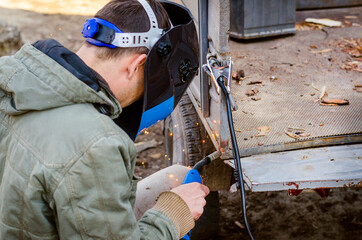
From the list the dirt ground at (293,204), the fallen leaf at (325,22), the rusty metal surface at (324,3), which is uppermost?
the rusty metal surface at (324,3)

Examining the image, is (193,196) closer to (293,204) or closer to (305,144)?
(305,144)

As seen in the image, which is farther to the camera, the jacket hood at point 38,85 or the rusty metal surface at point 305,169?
the rusty metal surface at point 305,169

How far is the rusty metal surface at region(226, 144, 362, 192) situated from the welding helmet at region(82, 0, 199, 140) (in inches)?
28.2

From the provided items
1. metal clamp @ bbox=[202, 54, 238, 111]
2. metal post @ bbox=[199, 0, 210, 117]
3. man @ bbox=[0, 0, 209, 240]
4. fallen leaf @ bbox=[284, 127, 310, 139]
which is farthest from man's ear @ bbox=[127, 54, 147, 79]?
fallen leaf @ bbox=[284, 127, 310, 139]

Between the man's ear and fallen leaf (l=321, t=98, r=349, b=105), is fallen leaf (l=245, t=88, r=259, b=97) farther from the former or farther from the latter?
the man's ear

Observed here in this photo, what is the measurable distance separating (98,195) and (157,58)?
74 centimetres

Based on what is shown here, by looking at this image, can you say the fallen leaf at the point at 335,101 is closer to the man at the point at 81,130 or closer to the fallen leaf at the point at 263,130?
the fallen leaf at the point at 263,130

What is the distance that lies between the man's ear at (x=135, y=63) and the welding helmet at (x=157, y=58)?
1.2 inches

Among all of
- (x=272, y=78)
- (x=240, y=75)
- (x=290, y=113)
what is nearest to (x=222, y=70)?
(x=290, y=113)

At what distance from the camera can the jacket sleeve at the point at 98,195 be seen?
1.71 meters

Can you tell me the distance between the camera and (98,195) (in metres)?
1.76

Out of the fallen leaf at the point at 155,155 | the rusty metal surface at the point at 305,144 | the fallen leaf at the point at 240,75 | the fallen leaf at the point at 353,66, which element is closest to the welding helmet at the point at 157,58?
the rusty metal surface at the point at 305,144

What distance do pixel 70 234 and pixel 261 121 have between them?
1.90 metres

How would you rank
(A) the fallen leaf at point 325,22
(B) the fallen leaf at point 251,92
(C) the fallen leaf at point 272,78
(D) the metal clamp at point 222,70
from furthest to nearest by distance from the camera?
(A) the fallen leaf at point 325,22, (C) the fallen leaf at point 272,78, (B) the fallen leaf at point 251,92, (D) the metal clamp at point 222,70
